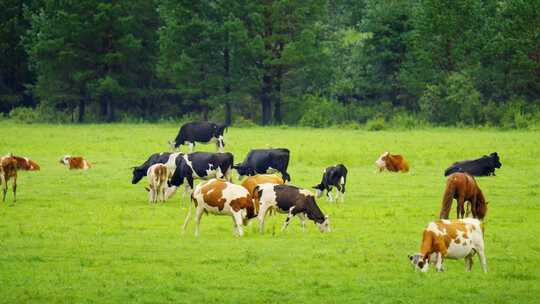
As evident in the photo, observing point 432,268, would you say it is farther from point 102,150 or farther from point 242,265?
point 102,150

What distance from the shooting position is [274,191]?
75.3 ft

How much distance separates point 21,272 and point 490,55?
47085 millimetres

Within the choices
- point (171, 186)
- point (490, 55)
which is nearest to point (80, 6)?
point (490, 55)

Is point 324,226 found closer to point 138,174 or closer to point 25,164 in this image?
point 138,174

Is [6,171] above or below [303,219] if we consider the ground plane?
above

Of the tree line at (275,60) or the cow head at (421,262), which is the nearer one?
the cow head at (421,262)

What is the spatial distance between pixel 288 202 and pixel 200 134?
2316cm

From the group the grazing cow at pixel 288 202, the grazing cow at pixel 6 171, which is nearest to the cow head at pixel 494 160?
the grazing cow at pixel 288 202

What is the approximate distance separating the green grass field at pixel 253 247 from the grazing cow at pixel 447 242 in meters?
0.28

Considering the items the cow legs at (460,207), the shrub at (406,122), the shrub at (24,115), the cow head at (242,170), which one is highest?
the cow legs at (460,207)

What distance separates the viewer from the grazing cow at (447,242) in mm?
17906

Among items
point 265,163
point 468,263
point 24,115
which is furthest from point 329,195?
point 24,115

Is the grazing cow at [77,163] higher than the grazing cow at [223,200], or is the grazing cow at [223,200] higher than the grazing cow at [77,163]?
the grazing cow at [223,200]

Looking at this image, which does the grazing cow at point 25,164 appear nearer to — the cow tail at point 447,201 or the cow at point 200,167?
the cow at point 200,167
